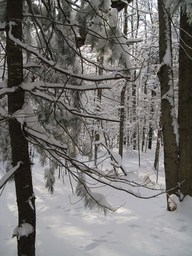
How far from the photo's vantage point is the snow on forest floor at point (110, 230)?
435 centimetres

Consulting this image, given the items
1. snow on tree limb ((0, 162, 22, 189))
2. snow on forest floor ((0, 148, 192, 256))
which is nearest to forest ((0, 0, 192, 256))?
snow on tree limb ((0, 162, 22, 189))

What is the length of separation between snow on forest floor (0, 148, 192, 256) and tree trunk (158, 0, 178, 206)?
0.56 metres

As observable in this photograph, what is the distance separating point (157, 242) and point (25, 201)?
222cm

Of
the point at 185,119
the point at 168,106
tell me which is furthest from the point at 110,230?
the point at 168,106

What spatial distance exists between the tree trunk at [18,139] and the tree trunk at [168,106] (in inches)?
135

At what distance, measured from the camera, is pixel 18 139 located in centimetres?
298

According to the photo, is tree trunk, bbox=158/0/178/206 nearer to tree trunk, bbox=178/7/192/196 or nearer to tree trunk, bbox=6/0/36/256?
tree trunk, bbox=178/7/192/196

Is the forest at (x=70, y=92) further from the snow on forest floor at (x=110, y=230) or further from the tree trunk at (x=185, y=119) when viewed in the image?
the snow on forest floor at (x=110, y=230)

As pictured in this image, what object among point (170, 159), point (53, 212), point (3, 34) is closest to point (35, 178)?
point (53, 212)

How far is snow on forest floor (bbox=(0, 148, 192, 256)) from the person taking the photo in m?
4.35

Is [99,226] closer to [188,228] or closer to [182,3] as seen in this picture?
[188,228]

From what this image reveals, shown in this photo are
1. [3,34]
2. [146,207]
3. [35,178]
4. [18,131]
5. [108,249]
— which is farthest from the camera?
[35,178]

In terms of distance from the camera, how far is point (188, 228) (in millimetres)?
4973

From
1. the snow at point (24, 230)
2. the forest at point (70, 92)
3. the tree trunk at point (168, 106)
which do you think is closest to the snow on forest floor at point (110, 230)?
the forest at point (70, 92)
